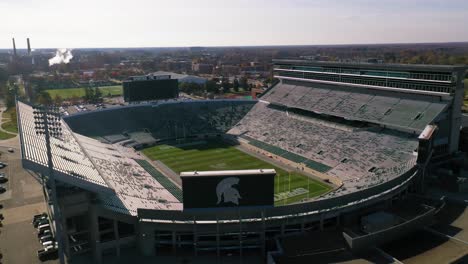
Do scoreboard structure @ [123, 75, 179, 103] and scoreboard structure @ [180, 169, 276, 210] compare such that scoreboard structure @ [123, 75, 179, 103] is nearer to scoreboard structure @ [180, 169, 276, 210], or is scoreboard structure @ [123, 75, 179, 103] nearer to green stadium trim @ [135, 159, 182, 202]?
green stadium trim @ [135, 159, 182, 202]

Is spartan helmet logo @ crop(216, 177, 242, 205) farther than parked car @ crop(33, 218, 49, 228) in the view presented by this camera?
No

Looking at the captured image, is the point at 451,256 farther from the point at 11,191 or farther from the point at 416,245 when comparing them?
the point at 11,191

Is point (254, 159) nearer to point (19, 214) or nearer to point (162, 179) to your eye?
point (162, 179)

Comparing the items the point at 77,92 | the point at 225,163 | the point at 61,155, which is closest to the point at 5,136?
the point at 61,155

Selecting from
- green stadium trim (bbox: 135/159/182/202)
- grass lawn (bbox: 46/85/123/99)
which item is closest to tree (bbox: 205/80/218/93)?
grass lawn (bbox: 46/85/123/99)

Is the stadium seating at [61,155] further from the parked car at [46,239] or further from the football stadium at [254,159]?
the parked car at [46,239]

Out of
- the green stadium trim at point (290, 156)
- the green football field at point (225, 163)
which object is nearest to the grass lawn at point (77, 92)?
the green football field at point (225, 163)

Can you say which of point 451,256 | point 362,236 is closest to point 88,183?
point 362,236

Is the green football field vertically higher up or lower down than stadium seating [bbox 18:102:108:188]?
lower down
